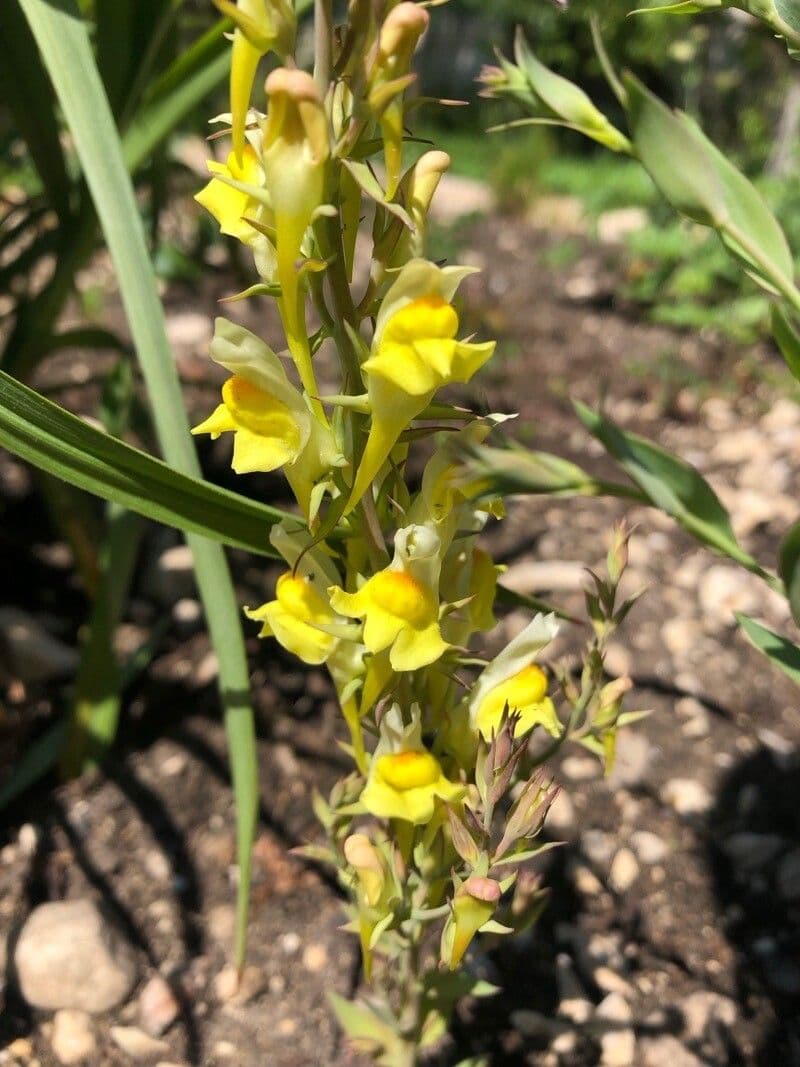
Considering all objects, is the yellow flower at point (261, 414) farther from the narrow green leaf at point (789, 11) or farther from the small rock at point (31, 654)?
the small rock at point (31, 654)

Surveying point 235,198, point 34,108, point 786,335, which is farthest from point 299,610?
point 34,108

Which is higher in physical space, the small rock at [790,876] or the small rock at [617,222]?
the small rock at [790,876]

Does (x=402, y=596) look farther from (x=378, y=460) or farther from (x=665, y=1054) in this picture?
(x=665, y=1054)

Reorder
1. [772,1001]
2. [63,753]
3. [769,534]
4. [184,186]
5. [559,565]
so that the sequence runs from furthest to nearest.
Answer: [184,186]
[769,534]
[559,565]
[63,753]
[772,1001]

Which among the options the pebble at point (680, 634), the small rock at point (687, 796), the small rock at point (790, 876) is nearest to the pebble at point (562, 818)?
the small rock at point (687, 796)

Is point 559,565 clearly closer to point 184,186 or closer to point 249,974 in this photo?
point 249,974

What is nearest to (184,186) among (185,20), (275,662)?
(185,20)
